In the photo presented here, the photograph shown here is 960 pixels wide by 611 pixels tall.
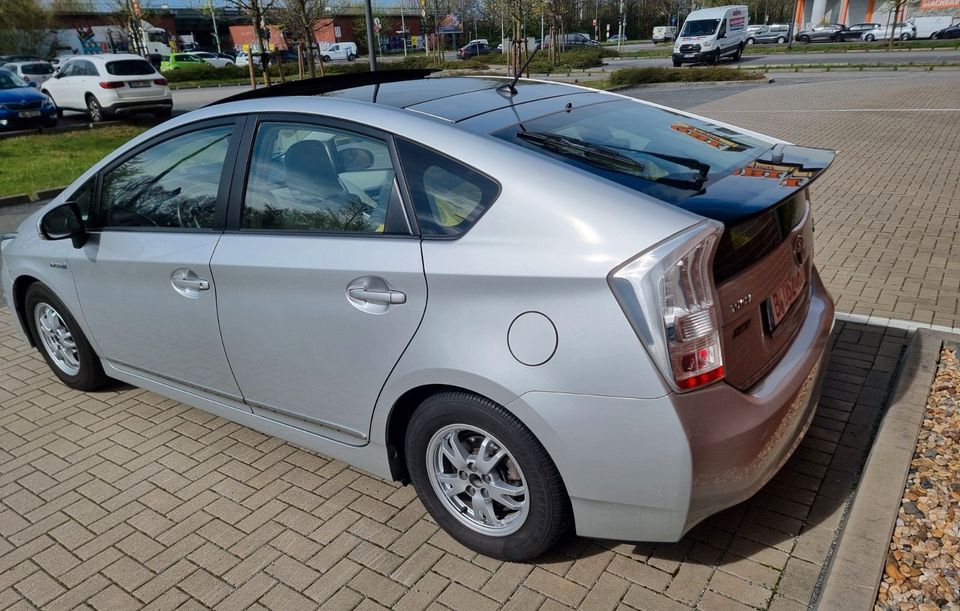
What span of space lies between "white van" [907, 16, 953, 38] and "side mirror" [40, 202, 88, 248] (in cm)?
5416

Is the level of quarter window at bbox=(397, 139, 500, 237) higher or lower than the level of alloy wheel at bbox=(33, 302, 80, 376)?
higher

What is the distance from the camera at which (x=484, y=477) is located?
2631 millimetres

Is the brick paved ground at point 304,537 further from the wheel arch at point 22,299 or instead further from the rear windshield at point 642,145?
the rear windshield at point 642,145

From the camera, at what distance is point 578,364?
221 centimetres

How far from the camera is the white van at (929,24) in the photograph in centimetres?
4516

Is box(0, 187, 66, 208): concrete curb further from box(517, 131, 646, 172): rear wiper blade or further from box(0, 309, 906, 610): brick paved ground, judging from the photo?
box(517, 131, 646, 172): rear wiper blade

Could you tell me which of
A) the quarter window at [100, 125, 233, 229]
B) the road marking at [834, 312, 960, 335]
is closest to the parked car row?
the road marking at [834, 312, 960, 335]

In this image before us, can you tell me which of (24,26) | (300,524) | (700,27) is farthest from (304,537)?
(24,26)

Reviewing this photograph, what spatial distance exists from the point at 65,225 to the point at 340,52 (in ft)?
182

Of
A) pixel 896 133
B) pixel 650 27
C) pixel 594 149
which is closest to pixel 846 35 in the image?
pixel 650 27

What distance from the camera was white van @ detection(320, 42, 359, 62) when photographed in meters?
54.7

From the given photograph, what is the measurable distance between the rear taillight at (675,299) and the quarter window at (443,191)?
1.89 feet

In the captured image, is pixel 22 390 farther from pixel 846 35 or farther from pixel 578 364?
pixel 846 35

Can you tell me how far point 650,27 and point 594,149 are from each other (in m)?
76.0
